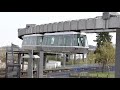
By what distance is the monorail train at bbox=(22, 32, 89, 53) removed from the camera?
15.7m

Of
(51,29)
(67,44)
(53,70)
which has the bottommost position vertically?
(53,70)

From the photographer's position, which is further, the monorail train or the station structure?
the monorail train

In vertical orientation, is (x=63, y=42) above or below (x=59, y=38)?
below

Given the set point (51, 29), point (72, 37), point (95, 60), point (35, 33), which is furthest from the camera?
point (95, 60)

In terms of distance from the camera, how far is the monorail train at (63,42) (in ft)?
51.4

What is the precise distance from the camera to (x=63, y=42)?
52.7ft

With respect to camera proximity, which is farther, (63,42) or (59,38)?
(59,38)

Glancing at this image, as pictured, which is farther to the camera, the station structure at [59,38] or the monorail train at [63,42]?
A: the monorail train at [63,42]

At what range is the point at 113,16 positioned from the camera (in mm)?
12180
